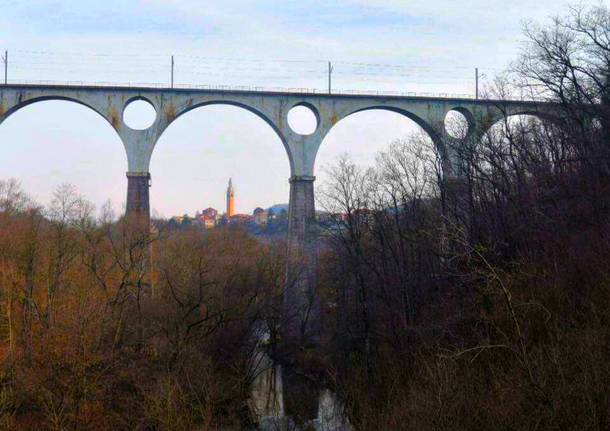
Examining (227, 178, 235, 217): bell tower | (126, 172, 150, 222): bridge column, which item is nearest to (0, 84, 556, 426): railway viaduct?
(126, 172, 150, 222): bridge column

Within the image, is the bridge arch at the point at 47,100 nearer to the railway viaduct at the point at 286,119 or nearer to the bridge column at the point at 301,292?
the railway viaduct at the point at 286,119

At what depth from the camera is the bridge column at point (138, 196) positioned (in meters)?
23.8

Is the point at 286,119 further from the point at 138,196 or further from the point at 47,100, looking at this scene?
the point at 47,100

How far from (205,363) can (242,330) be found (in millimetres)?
3615

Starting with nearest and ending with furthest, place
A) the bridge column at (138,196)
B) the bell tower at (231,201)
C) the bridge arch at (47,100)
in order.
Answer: the bridge arch at (47,100)
the bridge column at (138,196)
the bell tower at (231,201)

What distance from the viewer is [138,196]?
78.4ft

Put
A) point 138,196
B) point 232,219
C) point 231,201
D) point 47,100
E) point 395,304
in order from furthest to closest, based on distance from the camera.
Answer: point 231,201
point 232,219
point 47,100
point 138,196
point 395,304

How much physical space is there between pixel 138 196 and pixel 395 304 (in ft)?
33.9

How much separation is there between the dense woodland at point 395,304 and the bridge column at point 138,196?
747mm

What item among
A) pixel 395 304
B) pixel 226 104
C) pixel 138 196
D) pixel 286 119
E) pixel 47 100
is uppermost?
pixel 226 104

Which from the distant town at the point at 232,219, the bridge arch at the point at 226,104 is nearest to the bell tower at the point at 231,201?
the distant town at the point at 232,219

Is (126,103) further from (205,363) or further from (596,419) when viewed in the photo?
(596,419)

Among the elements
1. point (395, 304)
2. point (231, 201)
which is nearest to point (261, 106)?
point (395, 304)

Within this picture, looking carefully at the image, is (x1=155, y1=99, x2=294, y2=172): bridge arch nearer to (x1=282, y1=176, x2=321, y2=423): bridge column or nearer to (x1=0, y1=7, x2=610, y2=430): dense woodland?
(x1=282, y1=176, x2=321, y2=423): bridge column
